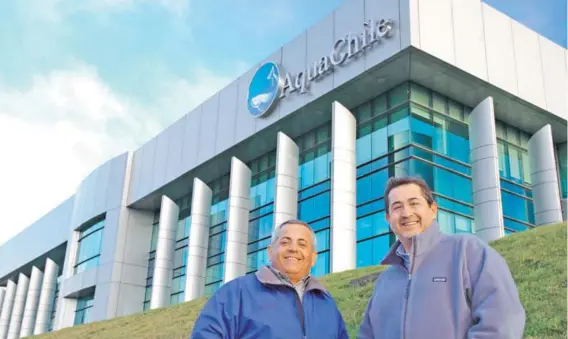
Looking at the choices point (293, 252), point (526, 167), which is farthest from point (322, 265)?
point (293, 252)

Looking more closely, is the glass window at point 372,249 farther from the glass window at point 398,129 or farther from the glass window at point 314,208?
the glass window at point 398,129

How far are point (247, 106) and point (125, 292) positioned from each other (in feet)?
46.0

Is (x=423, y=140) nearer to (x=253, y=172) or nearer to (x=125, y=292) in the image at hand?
(x=253, y=172)

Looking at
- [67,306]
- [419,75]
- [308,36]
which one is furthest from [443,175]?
[67,306]

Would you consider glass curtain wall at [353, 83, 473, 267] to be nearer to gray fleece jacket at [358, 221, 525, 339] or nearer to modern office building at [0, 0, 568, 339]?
modern office building at [0, 0, 568, 339]

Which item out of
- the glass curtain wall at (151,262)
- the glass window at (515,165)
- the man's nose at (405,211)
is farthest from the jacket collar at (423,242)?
the glass curtain wall at (151,262)

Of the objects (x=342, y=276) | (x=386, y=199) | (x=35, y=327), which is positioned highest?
(x=35, y=327)

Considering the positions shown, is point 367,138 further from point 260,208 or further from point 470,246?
point 470,246

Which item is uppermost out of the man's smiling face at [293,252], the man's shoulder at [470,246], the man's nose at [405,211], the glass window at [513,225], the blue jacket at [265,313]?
the glass window at [513,225]

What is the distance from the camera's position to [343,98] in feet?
73.1

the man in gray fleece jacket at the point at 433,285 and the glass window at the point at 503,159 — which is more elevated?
the glass window at the point at 503,159

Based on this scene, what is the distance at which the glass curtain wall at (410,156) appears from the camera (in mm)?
20797

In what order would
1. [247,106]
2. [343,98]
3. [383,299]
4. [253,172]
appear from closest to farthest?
[383,299] → [343,98] → [247,106] → [253,172]

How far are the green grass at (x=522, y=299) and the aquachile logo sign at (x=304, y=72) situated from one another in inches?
371
